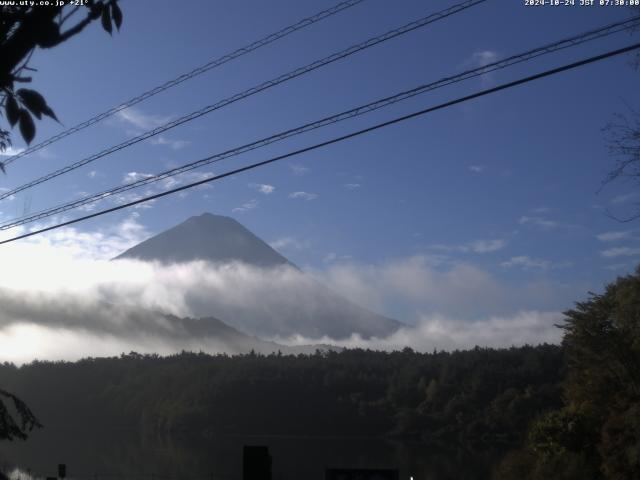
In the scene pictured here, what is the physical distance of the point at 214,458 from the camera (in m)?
107

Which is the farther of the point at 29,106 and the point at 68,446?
the point at 68,446

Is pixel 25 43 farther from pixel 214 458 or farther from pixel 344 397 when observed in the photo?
pixel 344 397

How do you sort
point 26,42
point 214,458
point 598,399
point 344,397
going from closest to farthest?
point 26,42 < point 598,399 < point 214,458 < point 344,397

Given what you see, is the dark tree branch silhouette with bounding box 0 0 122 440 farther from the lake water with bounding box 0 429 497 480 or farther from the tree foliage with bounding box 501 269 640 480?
the lake water with bounding box 0 429 497 480

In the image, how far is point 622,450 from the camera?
37938mm

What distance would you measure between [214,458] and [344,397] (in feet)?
165

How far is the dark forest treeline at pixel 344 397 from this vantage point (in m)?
124

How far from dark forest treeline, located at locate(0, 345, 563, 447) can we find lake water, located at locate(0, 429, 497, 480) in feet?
21.7

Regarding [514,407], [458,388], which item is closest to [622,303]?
[514,407]

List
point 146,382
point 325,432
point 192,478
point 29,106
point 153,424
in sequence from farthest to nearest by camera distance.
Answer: point 146,382 → point 153,424 → point 325,432 → point 192,478 → point 29,106

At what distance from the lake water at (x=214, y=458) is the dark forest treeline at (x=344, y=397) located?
6616mm

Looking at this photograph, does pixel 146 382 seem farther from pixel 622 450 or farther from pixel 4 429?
pixel 4 429

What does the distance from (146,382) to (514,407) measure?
107201 millimetres

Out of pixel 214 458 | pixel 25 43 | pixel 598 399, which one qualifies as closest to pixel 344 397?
pixel 214 458
